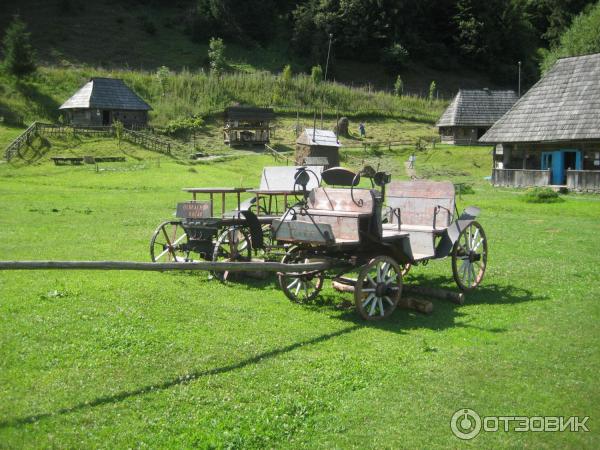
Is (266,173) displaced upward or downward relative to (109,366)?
upward

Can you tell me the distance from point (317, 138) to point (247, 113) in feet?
42.1

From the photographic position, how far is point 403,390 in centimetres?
633

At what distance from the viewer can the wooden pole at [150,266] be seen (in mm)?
6004

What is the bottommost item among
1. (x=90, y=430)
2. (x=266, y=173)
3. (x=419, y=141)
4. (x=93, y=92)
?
(x=90, y=430)

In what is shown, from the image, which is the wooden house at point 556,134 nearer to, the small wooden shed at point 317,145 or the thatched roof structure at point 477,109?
the small wooden shed at point 317,145

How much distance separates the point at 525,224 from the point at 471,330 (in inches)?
459

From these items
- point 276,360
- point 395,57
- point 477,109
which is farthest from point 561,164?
point 395,57

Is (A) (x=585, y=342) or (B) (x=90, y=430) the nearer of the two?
(B) (x=90, y=430)

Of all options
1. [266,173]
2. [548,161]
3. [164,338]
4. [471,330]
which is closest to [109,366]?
[164,338]

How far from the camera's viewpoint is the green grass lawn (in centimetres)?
543

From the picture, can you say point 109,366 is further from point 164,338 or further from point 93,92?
point 93,92

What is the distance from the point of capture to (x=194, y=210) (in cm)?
1129

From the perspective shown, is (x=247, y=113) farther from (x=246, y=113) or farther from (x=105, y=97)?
(x=105, y=97)

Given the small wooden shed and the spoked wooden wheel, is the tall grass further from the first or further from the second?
the spoked wooden wheel
